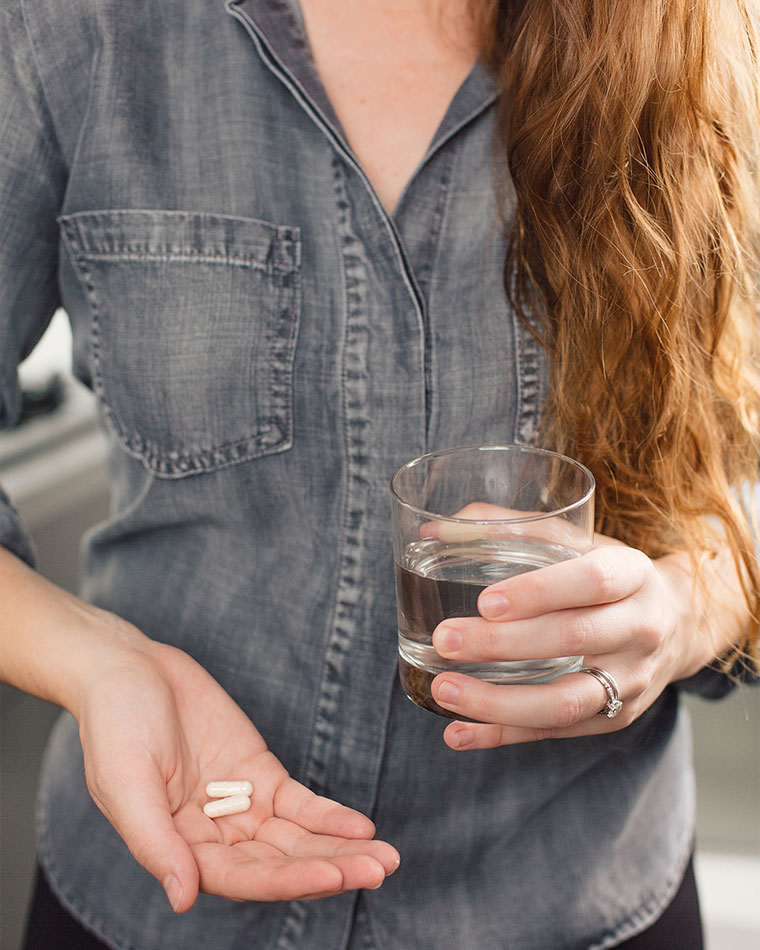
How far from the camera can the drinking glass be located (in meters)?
0.51

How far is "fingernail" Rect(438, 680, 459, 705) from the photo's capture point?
52cm

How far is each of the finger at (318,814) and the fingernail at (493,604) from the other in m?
0.17

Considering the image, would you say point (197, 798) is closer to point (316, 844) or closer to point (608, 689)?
point (316, 844)

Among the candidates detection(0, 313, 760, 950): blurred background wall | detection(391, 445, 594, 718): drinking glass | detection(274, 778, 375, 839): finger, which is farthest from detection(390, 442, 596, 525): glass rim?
detection(0, 313, 760, 950): blurred background wall

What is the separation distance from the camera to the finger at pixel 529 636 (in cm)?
50

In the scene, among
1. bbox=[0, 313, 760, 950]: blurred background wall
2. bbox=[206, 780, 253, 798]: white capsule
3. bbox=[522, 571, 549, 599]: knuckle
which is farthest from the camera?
bbox=[0, 313, 760, 950]: blurred background wall

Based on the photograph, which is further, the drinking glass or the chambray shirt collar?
the chambray shirt collar

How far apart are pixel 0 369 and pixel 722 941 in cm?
170

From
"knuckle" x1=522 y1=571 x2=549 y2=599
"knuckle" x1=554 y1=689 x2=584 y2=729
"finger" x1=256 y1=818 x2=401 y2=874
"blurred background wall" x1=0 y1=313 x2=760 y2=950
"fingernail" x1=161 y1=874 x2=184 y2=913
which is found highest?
"knuckle" x1=522 y1=571 x2=549 y2=599

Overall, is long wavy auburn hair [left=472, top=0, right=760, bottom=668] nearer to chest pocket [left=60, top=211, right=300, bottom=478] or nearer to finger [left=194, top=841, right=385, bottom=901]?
chest pocket [left=60, top=211, right=300, bottom=478]

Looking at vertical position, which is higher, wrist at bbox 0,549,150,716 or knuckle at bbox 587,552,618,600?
knuckle at bbox 587,552,618,600

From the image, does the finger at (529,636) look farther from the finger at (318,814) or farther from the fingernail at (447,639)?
the finger at (318,814)

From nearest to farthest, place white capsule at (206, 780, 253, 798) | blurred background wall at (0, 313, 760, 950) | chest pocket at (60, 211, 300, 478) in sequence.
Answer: white capsule at (206, 780, 253, 798)
chest pocket at (60, 211, 300, 478)
blurred background wall at (0, 313, 760, 950)

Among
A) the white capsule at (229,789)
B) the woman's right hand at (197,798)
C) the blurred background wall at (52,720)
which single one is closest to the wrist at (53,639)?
the woman's right hand at (197,798)
